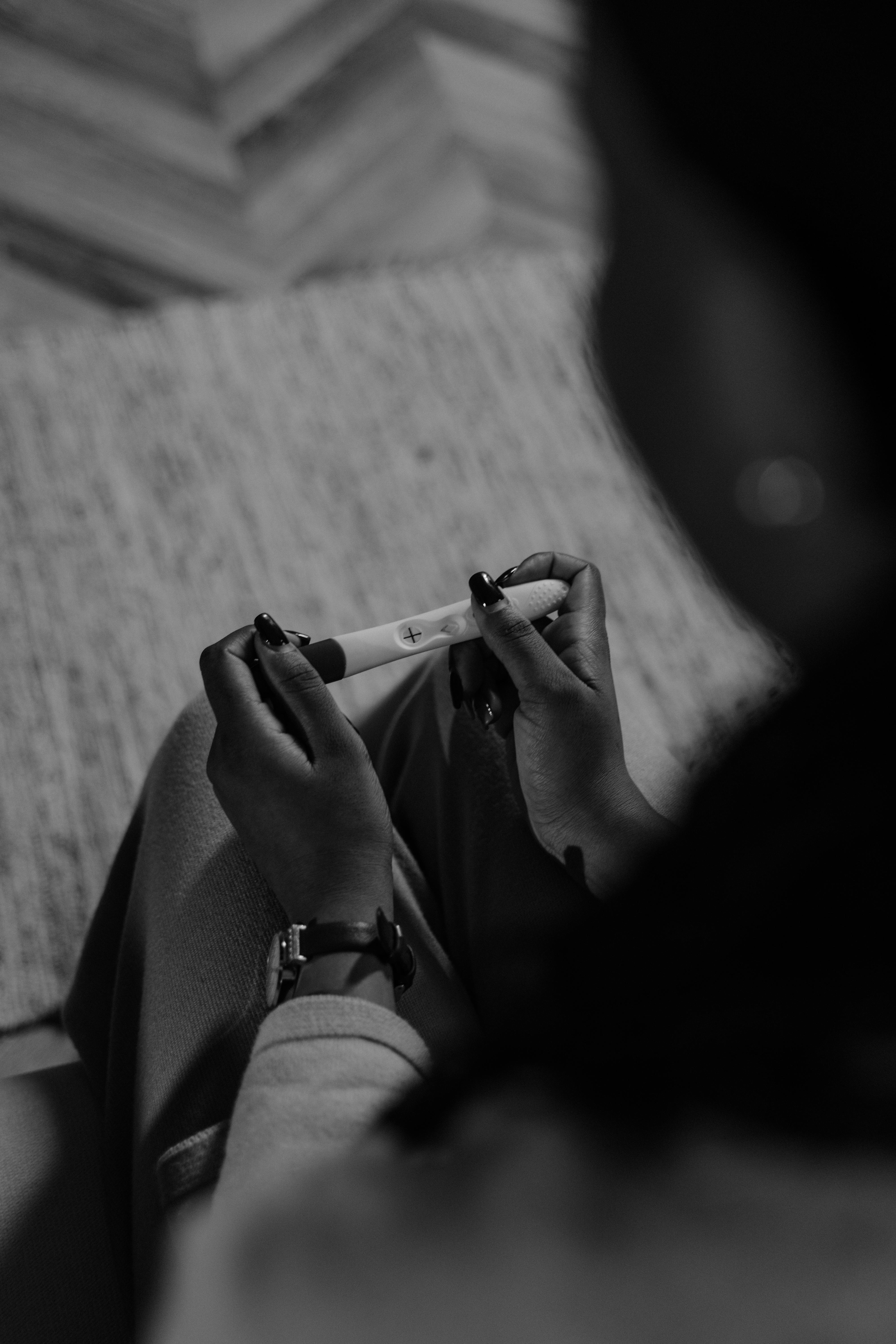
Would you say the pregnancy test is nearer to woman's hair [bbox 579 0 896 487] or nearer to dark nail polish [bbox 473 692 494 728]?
dark nail polish [bbox 473 692 494 728]

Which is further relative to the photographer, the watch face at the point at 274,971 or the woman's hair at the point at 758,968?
the watch face at the point at 274,971

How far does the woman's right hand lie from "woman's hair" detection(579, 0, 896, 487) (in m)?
0.34

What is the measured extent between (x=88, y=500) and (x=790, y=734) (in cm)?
95

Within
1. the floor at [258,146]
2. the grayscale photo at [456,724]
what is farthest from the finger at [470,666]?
the floor at [258,146]

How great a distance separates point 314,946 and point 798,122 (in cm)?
40

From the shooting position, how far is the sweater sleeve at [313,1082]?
1.30 feet

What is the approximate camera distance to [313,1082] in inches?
16.4

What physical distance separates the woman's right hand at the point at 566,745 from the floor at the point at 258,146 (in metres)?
0.87

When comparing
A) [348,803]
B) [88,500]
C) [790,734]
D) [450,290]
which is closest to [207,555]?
[88,500]

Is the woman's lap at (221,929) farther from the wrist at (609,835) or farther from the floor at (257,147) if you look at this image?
the floor at (257,147)

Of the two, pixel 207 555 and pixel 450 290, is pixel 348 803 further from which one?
pixel 450 290

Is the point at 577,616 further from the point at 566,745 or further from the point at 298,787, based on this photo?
the point at 298,787

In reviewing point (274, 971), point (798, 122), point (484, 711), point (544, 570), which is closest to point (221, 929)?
point (274, 971)

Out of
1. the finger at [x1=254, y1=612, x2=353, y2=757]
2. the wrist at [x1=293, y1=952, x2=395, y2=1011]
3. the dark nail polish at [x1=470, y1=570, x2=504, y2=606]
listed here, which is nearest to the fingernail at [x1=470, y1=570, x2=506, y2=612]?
the dark nail polish at [x1=470, y1=570, x2=504, y2=606]
